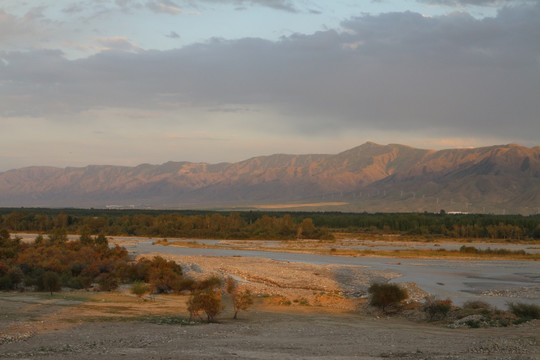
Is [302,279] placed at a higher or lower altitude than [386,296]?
lower

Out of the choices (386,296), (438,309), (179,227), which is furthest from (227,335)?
(179,227)

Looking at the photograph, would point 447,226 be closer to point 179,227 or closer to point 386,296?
point 179,227

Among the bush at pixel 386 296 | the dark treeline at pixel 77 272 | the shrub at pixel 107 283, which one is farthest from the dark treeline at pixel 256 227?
the bush at pixel 386 296

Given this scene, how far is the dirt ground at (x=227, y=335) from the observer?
57.2 feet

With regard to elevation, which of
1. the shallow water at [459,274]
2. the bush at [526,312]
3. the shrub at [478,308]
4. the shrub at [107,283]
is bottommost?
the shallow water at [459,274]

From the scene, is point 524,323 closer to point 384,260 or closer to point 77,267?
point 77,267

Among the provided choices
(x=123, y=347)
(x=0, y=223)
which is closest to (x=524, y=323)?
(x=123, y=347)

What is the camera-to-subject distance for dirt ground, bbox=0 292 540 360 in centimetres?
1744

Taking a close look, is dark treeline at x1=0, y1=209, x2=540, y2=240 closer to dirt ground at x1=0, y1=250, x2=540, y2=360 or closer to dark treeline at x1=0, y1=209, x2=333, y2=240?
dark treeline at x1=0, y1=209, x2=333, y2=240

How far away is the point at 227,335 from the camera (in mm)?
21281

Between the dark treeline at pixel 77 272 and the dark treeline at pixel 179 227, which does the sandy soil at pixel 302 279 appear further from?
the dark treeline at pixel 179 227

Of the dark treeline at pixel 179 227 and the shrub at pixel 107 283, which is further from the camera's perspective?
the dark treeline at pixel 179 227

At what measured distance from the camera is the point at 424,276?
165ft

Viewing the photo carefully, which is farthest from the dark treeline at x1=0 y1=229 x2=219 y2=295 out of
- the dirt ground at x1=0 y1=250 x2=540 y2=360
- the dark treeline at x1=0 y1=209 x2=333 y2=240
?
the dark treeline at x1=0 y1=209 x2=333 y2=240
